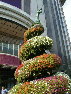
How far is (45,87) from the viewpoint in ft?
25.9

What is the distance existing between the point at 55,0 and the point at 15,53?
116ft

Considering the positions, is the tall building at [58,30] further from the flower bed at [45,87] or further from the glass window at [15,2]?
the flower bed at [45,87]

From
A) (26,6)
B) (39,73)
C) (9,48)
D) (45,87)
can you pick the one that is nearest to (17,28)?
(26,6)

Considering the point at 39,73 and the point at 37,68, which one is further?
the point at 39,73

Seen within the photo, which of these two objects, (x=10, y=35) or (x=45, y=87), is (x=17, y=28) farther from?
(x=45, y=87)

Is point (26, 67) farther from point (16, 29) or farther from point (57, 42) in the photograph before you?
point (57, 42)

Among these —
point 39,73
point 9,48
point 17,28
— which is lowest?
point 39,73

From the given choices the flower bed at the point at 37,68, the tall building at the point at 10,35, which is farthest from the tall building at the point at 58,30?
the flower bed at the point at 37,68

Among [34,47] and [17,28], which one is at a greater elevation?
[17,28]

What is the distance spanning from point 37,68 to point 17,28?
1938cm

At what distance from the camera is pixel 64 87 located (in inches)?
320

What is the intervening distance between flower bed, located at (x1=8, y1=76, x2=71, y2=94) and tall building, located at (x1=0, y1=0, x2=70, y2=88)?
10258 millimetres

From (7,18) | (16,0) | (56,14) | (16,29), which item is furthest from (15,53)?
(56,14)

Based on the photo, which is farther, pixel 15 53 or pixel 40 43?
pixel 15 53
